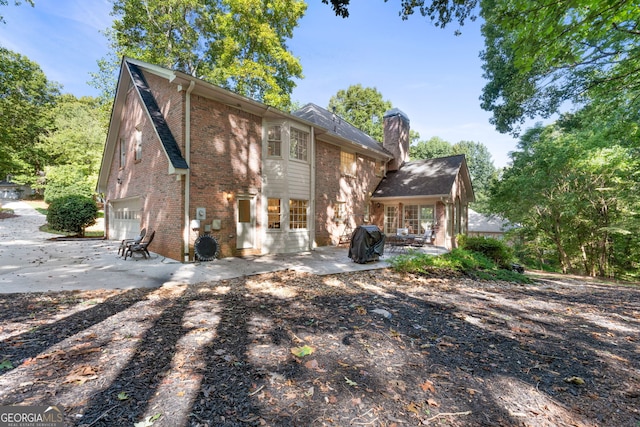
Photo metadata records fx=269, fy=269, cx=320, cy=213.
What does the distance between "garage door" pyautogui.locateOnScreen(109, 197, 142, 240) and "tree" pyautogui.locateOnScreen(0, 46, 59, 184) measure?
9080 millimetres

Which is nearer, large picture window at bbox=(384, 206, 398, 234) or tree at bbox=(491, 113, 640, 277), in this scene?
tree at bbox=(491, 113, 640, 277)

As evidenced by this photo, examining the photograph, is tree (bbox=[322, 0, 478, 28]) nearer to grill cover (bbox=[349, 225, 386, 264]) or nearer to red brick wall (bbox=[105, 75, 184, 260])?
grill cover (bbox=[349, 225, 386, 264])

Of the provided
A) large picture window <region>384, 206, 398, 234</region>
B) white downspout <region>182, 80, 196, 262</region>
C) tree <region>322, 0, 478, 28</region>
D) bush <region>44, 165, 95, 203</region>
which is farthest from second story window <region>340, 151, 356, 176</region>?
bush <region>44, 165, 95, 203</region>

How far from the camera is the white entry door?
9.82 meters

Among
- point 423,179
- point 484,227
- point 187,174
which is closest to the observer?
point 187,174

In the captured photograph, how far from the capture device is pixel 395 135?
18.3 metres

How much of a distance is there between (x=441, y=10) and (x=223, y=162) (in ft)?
24.2

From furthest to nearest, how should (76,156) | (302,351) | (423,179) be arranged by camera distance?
(76,156) < (423,179) < (302,351)

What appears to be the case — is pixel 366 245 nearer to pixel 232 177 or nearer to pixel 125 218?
pixel 232 177

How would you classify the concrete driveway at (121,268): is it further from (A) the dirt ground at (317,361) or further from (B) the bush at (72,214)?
(B) the bush at (72,214)

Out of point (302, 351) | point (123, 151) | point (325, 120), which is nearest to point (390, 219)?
point (325, 120)

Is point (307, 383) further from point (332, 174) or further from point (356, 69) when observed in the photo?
point (356, 69)

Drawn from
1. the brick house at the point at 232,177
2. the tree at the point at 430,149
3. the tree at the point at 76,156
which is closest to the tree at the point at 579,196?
the brick house at the point at 232,177

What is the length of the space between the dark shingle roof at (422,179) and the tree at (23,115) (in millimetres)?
21091
